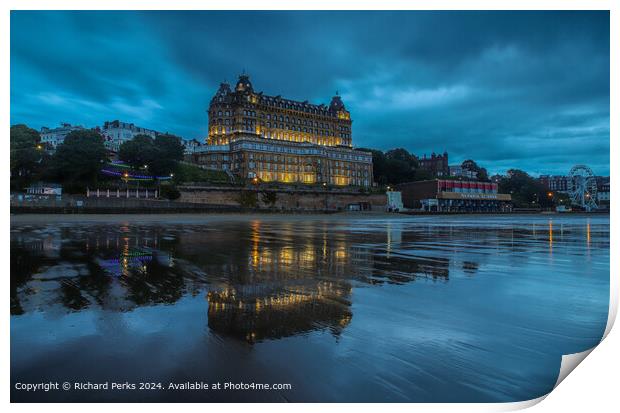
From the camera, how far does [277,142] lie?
15825 cm

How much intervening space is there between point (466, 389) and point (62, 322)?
17.5 feet

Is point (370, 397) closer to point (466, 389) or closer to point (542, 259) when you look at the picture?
point (466, 389)

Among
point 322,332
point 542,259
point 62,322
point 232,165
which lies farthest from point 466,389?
point 232,165

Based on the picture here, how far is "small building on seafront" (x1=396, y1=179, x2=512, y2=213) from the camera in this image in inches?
5017

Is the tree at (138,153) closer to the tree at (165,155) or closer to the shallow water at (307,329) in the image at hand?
the tree at (165,155)

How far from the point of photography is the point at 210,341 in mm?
4809

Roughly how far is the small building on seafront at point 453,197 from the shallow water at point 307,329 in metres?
118

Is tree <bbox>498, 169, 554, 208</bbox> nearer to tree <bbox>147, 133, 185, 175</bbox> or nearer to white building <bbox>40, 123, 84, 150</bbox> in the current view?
tree <bbox>147, 133, 185, 175</bbox>

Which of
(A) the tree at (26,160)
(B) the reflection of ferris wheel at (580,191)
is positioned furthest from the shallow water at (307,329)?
(B) the reflection of ferris wheel at (580,191)

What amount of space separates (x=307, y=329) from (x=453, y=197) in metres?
132

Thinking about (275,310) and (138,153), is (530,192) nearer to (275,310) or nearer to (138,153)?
(138,153)

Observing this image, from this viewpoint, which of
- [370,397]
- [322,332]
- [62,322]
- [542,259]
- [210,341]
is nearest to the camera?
[370,397]

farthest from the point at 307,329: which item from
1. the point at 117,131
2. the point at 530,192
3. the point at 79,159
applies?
the point at 117,131
